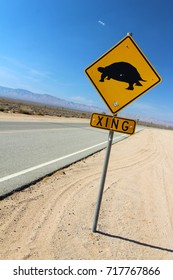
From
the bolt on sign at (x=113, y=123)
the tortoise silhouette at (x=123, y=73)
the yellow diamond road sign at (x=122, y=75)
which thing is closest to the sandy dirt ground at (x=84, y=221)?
the bolt on sign at (x=113, y=123)

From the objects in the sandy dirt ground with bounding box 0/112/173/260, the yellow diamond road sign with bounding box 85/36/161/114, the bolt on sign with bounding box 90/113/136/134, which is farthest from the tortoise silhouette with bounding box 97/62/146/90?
the sandy dirt ground with bounding box 0/112/173/260

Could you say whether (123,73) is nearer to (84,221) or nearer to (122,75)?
(122,75)

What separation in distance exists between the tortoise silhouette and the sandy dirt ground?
2.12 metres

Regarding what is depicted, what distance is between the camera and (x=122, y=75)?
161 inches

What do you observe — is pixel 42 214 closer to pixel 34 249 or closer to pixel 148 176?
pixel 34 249

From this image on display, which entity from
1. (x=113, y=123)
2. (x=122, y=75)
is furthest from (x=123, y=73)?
(x=113, y=123)

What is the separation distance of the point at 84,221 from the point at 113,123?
1.61 metres

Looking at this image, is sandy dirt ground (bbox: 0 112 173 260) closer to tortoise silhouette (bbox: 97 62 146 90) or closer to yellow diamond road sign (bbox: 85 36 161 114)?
yellow diamond road sign (bbox: 85 36 161 114)

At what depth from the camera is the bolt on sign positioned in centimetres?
409

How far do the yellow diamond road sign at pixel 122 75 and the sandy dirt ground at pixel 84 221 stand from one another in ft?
5.85

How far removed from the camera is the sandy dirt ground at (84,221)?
370 cm

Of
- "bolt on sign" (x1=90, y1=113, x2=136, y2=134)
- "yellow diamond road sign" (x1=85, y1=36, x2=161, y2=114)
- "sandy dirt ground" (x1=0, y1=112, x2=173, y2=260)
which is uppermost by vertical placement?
"yellow diamond road sign" (x1=85, y1=36, x2=161, y2=114)

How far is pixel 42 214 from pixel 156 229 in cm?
180

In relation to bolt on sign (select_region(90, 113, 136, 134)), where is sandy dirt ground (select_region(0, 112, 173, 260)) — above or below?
below
